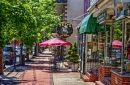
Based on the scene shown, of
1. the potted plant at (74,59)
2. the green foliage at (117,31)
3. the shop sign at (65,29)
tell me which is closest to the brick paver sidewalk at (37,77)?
the potted plant at (74,59)

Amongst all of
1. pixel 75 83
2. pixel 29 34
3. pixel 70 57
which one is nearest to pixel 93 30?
pixel 75 83

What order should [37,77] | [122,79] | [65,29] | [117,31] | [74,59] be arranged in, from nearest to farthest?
[122,79] → [117,31] → [37,77] → [74,59] → [65,29]

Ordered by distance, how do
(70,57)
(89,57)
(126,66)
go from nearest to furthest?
(126,66), (89,57), (70,57)

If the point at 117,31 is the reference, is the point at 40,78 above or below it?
below

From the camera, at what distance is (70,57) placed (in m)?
24.9

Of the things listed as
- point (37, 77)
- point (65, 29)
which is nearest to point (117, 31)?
point (37, 77)

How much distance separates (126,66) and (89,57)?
1183 cm

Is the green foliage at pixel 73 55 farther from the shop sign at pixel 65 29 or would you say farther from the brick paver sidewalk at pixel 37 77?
the shop sign at pixel 65 29

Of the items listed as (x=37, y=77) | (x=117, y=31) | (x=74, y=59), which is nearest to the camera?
(x=117, y=31)

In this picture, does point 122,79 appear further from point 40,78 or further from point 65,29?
point 65,29

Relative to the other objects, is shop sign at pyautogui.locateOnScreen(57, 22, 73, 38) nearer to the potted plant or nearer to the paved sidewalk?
the potted plant

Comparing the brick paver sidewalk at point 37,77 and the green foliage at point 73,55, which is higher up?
the green foliage at point 73,55

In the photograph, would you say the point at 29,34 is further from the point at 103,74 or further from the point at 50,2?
the point at 103,74

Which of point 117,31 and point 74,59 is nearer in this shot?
point 117,31
